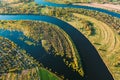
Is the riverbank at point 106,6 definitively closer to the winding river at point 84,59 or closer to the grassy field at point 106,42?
the grassy field at point 106,42

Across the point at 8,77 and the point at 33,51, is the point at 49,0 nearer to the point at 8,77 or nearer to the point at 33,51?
the point at 33,51

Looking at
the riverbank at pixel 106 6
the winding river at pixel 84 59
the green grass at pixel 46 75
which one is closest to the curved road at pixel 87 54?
the winding river at pixel 84 59

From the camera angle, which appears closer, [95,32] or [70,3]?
[95,32]

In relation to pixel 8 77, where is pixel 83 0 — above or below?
above

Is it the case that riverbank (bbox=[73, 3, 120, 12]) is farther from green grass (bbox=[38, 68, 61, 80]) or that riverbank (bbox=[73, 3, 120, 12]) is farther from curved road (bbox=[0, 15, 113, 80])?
green grass (bbox=[38, 68, 61, 80])

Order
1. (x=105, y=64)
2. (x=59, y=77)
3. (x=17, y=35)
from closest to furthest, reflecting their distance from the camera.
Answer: (x=59, y=77) < (x=105, y=64) < (x=17, y=35)

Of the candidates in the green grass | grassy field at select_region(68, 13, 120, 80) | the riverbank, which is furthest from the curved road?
the riverbank

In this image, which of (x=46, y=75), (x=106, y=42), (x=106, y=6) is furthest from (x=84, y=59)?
(x=106, y=6)

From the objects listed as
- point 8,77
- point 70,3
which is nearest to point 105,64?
point 8,77
